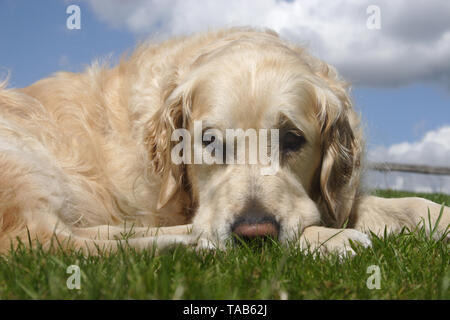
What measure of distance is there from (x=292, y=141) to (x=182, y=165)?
2.73 ft

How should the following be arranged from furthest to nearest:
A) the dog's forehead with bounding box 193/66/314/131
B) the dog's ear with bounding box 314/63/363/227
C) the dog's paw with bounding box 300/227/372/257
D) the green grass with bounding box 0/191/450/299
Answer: the dog's ear with bounding box 314/63/363/227 → the dog's forehead with bounding box 193/66/314/131 → the dog's paw with bounding box 300/227/372/257 → the green grass with bounding box 0/191/450/299

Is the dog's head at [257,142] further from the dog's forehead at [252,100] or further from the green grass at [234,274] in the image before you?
the green grass at [234,274]

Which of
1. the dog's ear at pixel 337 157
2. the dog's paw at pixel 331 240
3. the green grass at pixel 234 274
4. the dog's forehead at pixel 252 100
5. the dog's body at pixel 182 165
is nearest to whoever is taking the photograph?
the green grass at pixel 234 274

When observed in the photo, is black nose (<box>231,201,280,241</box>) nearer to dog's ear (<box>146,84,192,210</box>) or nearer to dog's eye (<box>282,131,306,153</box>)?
dog's eye (<box>282,131,306,153</box>)

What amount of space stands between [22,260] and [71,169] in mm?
1624

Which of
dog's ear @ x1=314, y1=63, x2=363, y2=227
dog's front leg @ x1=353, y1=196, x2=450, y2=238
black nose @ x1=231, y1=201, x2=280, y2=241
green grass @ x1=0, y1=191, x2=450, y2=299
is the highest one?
dog's ear @ x1=314, y1=63, x2=363, y2=227

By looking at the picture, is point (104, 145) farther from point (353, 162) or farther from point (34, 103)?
point (353, 162)

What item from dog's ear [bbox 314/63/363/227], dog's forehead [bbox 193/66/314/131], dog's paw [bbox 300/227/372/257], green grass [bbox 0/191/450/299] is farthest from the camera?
dog's ear [bbox 314/63/363/227]

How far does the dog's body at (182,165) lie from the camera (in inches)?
116

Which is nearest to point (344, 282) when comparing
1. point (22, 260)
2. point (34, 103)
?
point (22, 260)

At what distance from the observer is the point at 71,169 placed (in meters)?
3.84

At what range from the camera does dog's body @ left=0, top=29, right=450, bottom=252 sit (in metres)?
2.95

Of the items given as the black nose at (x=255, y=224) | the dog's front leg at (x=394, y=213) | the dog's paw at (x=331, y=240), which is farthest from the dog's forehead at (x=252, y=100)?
the dog's front leg at (x=394, y=213)

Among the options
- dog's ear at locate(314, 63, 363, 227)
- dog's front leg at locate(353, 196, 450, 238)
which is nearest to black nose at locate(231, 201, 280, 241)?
dog's ear at locate(314, 63, 363, 227)
